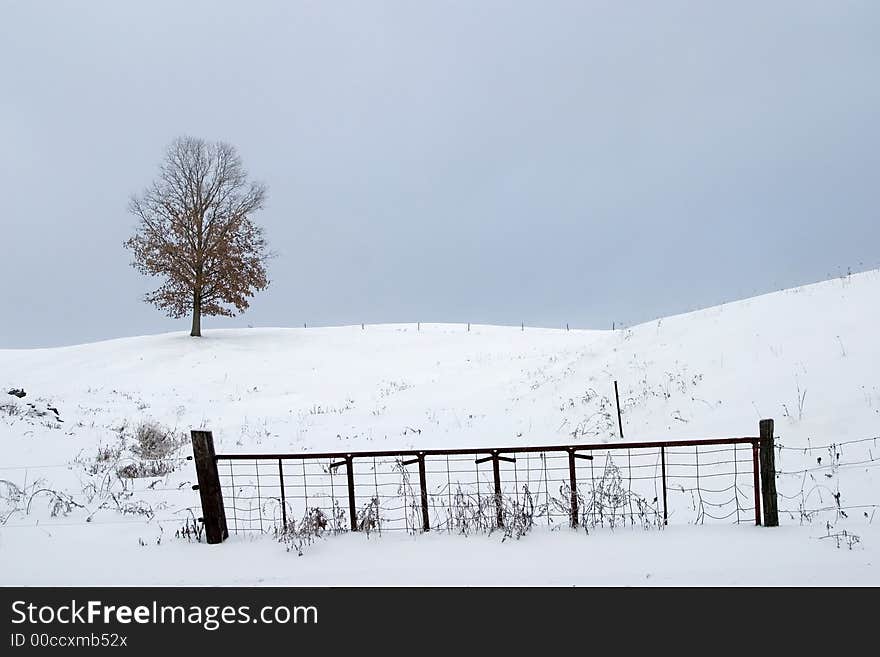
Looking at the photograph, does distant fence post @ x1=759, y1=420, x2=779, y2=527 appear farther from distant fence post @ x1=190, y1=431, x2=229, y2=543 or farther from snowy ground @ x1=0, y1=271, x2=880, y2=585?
distant fence post @ x1=190, y1=431, x2=229, y2=543

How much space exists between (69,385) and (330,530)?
2394 centimetres

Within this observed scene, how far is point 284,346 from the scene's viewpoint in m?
34.6

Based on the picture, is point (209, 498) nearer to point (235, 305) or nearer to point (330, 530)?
point (330, 530)

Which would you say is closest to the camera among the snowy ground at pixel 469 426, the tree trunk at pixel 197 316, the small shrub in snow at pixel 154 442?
the snowy ground at pixel 469 426

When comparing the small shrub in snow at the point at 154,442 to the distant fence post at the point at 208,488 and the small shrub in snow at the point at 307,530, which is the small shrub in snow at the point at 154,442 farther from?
the small shrub in snow at the point at 307,530

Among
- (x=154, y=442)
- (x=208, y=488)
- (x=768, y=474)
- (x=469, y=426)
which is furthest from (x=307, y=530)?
(x=469, y=426)

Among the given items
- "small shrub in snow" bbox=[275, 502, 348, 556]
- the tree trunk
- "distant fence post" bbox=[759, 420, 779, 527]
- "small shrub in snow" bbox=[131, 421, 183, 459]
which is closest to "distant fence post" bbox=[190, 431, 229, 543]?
"small shrub in snow" bbox=[275, 502, 348, 556]

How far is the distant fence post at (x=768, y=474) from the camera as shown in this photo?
586 cm

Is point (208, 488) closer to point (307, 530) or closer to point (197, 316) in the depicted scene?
point (307, 530)

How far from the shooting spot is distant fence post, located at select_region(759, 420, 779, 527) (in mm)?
5863

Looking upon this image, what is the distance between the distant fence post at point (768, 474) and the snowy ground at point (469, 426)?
0.66ft

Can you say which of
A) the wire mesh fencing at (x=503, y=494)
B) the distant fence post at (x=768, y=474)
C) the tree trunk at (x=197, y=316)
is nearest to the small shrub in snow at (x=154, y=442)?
the wire mesh fencing at (x=503, y=494)

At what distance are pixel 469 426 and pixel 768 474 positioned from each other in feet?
33.3
